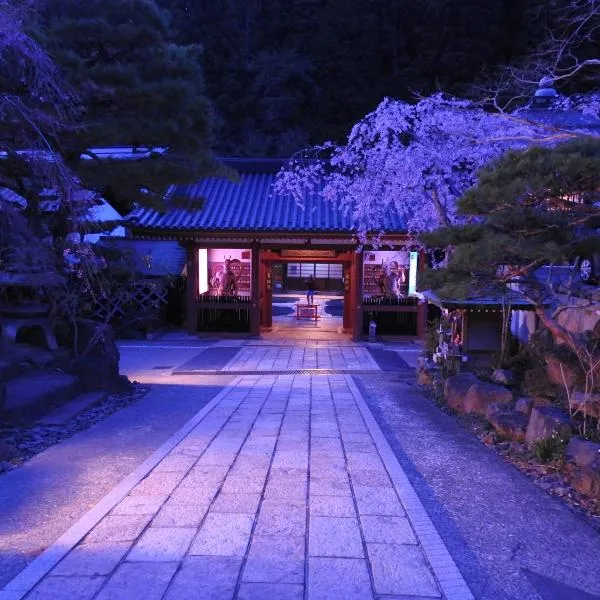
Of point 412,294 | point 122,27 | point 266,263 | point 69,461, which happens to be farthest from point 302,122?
point 69,461

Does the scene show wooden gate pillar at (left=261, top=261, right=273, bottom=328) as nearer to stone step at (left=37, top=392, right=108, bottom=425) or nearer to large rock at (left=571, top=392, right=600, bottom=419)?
stone step at (left=37, top=392, right=108, bottom=425)

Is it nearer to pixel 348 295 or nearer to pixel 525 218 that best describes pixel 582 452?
pixel 525 218

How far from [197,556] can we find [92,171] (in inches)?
239

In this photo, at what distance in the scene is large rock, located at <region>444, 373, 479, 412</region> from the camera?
756 cm

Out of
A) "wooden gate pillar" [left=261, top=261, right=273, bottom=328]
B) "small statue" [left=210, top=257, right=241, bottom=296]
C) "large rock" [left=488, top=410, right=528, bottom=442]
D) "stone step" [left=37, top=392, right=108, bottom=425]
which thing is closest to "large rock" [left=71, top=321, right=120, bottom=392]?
"stone step" [left=37, top=392, right=108, bottom=425]

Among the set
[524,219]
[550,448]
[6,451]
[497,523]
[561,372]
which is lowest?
[497,523]

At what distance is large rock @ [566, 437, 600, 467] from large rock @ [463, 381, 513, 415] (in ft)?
6.21

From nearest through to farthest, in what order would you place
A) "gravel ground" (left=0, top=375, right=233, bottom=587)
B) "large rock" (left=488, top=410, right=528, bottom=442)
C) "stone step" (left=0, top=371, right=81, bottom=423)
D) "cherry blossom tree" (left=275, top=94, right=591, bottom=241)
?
"gravel ground" (left=0, top=375, right=233, bottom=587)
"large rock" (left=488, top=410, right=528, bottom=442)
"stone step" (left=0, top=371, right=81, bottom=423)
"cherry blossom tree" (left=275, top=94, right=591, bottom=241)

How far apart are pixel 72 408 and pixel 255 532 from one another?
424cm

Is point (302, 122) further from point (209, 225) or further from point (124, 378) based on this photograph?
point (124, 378)

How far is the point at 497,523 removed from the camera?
399cm

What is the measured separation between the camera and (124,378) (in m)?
8.64

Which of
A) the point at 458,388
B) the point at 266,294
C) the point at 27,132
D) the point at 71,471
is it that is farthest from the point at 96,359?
the point at 266,294

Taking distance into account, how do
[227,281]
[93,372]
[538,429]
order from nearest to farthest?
[538,429] → [93,372] → [227,281]
